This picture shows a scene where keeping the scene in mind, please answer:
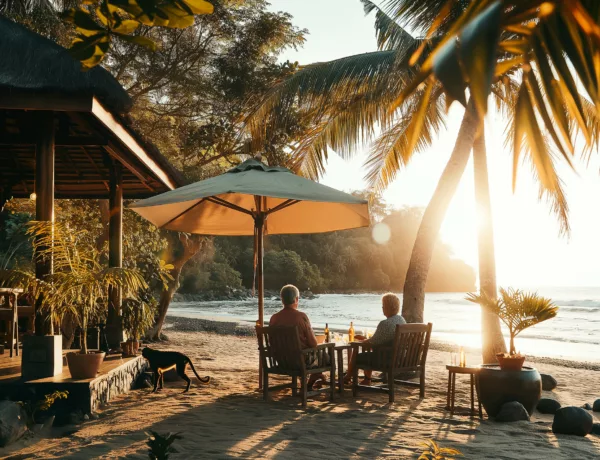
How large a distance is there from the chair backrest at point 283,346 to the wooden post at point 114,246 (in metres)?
2.92

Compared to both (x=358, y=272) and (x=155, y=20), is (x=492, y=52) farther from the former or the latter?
(x=358, y=272)

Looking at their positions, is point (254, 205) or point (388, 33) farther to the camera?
point (388, 33)

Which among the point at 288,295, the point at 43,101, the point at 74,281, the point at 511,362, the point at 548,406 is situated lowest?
the point at 548,406

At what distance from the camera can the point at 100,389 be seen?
5.88 metres

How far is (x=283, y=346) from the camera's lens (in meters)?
6.18

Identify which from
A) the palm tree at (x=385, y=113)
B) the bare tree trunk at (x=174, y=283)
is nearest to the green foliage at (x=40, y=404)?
the palm tree at (x=385, y=113)

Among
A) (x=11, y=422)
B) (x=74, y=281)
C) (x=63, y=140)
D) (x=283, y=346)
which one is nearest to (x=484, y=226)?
(x=283, y=346)

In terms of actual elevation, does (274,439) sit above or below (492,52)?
below

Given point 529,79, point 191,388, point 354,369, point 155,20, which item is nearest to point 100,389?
point 191,388

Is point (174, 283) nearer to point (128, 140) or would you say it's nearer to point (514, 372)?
point (128, 140)

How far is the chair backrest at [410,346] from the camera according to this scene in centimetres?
627

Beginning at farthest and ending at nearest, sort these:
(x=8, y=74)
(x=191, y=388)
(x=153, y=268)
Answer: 1. (x=153, y=268)
2. (x=191, y=388)
3. (x=8, y=74)

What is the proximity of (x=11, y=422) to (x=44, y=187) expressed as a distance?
2251mm

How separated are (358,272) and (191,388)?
2148 inches
